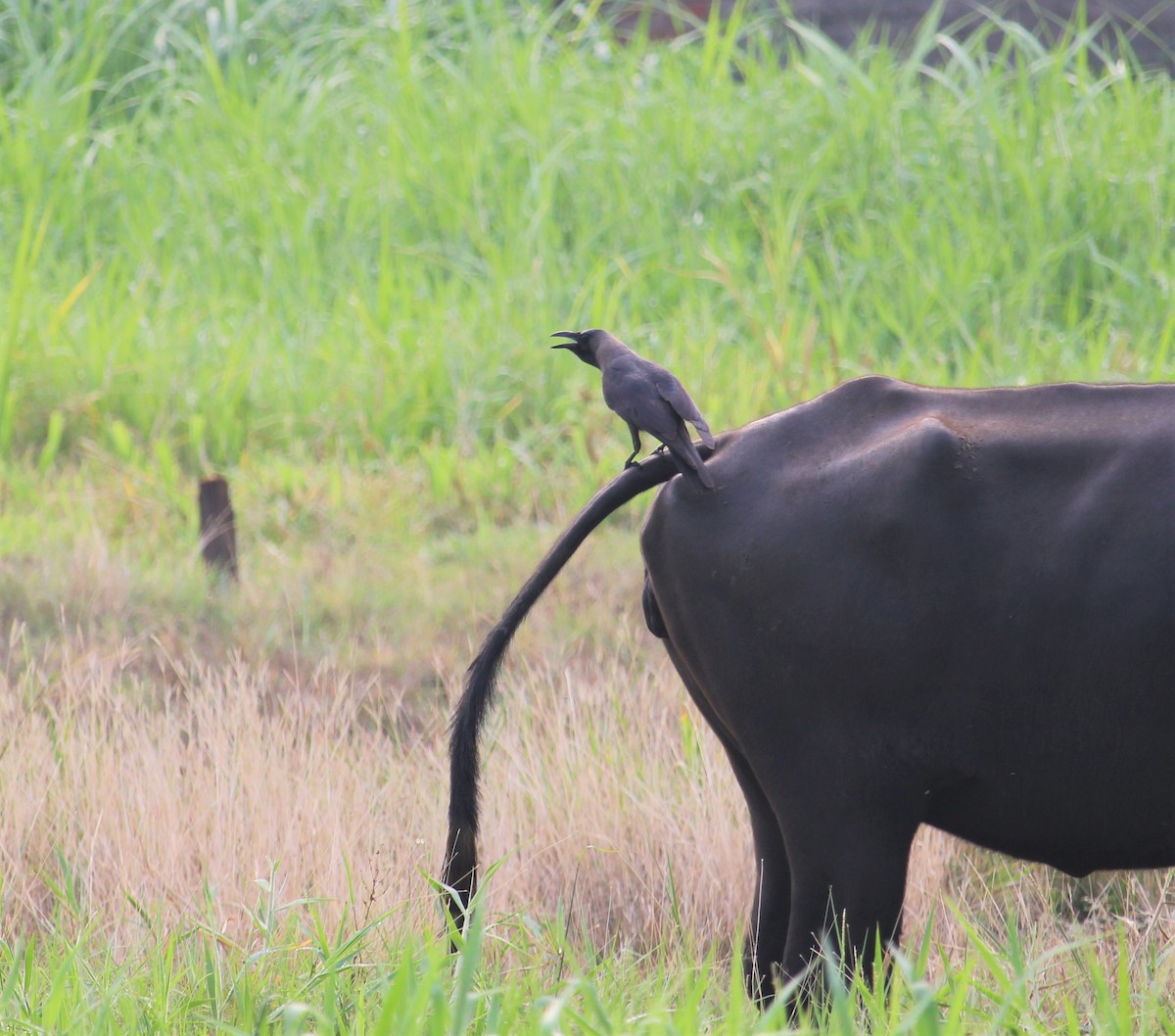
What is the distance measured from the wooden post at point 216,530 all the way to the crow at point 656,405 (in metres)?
2.75

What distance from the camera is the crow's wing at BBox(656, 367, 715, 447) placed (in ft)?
7.13

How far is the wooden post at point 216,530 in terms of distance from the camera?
4875 millimetres

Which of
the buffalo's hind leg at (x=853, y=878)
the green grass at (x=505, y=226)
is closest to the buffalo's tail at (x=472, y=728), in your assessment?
the buffalo's hind leg at (x=853, y=878)

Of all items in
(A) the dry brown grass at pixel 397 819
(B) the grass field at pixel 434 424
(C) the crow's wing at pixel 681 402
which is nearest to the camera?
(C) the crow's wing at pixel 681 402

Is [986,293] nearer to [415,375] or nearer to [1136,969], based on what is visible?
[415,375]

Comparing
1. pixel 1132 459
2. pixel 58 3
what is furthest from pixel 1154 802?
pixel 58 3

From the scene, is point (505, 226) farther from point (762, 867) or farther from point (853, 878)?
point (853, 878)

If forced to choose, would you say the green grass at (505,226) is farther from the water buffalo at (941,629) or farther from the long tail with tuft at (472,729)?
the water buffalo at (941,629)

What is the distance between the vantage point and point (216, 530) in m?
4.88

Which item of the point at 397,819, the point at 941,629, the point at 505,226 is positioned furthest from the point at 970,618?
the point at 505,226

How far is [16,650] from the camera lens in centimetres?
420

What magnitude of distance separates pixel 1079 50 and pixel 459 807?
23.0 ft

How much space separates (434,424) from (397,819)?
10.4 feet

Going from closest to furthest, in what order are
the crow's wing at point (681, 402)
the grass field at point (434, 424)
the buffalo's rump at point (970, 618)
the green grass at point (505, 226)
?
the buffalo's rump at point (970, 618), the crow's wing at point (681, 402), the grass field at point (434, 424), the green grass at point (505, 226)
